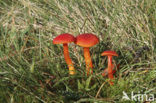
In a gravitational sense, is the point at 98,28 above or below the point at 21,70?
above

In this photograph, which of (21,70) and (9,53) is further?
(9,53)

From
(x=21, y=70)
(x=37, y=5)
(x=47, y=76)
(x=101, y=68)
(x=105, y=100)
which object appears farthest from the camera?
(x=37, y=5)

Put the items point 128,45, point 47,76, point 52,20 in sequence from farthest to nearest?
point 52,20
point 128,45
point 47,76

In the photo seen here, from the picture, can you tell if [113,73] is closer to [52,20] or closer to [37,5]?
[52,20]

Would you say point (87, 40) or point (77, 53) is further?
point (77, 53)

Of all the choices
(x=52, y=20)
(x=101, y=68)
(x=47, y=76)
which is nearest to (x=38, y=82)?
(x=47, y=76)

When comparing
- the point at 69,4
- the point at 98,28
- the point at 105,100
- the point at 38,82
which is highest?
the point at 69,4

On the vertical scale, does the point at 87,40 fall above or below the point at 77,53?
above
